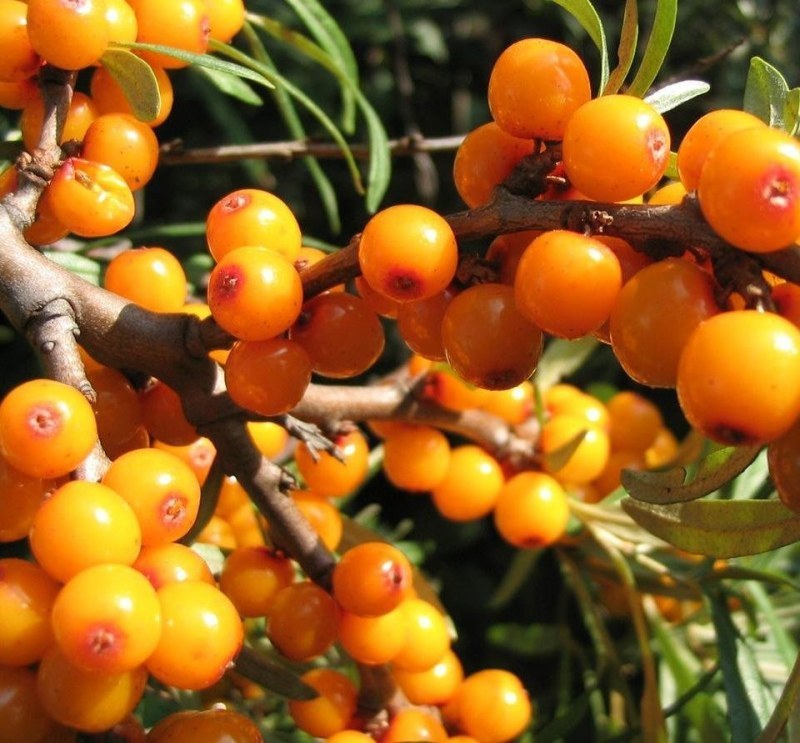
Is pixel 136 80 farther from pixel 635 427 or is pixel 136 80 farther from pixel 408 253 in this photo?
pixel 635 427

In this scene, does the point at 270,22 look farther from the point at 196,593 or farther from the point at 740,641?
the point at 740,641

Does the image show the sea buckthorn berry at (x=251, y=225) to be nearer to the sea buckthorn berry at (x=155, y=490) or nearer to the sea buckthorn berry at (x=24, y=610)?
the sea buckthorn berry at (x=155, y=490)

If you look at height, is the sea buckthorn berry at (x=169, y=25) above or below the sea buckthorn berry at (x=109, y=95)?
above

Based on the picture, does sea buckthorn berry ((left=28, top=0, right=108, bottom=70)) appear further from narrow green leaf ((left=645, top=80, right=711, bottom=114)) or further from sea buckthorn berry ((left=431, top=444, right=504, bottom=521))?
sea buckthorn berry ((left=431, top=444, right=504, bottom=521))

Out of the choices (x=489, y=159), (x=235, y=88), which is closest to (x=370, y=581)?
(x=489, y=159)

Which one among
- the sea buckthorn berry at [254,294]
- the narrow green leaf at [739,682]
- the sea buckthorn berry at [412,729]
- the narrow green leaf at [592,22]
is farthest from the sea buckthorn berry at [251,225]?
the narrow green leaf at [739,682]

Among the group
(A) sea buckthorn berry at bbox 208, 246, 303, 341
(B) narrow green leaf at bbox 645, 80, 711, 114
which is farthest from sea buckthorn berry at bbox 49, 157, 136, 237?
(B) narrow green leaf at bbox 645, 80, 711, 114
